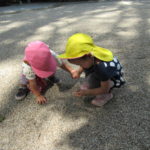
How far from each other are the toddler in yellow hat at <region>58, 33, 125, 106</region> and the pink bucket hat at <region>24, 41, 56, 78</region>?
0.15 meters

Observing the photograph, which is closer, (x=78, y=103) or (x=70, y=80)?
(x=78, y=103)

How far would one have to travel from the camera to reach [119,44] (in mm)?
2986

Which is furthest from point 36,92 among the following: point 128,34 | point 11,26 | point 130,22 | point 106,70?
point 11,26

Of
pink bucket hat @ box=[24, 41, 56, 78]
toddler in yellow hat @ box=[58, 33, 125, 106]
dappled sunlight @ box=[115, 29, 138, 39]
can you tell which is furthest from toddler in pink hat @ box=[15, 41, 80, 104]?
dappled sunlight @ box=[115, 29, 138, 39]

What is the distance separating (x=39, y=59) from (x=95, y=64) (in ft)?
1.36

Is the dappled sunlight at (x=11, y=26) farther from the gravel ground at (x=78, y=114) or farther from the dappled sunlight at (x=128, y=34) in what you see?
the dappled sunlight at (x=128, y=34)

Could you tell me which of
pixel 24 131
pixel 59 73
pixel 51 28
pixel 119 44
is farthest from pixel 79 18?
pixel 24 131

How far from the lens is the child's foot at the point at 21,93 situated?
2043mm

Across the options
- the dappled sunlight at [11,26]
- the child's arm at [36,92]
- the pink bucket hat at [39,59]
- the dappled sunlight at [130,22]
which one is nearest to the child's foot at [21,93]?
the child's arm at [36,92]

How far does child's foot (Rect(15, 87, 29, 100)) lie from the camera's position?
2.04 metres

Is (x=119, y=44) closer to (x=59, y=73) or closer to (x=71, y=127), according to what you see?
(x=59, y=73)

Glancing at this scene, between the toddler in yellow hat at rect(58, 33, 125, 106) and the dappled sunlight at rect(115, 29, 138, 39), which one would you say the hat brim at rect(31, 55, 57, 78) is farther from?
the dappled sunlight at rect(115, 29, 138, 39)

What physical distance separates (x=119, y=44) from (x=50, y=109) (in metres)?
1.47

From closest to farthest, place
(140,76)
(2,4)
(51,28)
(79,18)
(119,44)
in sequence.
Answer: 1. (140,76)
2. (119,44)
3. (51,28)
4. (79,18)
5. (2,4)
